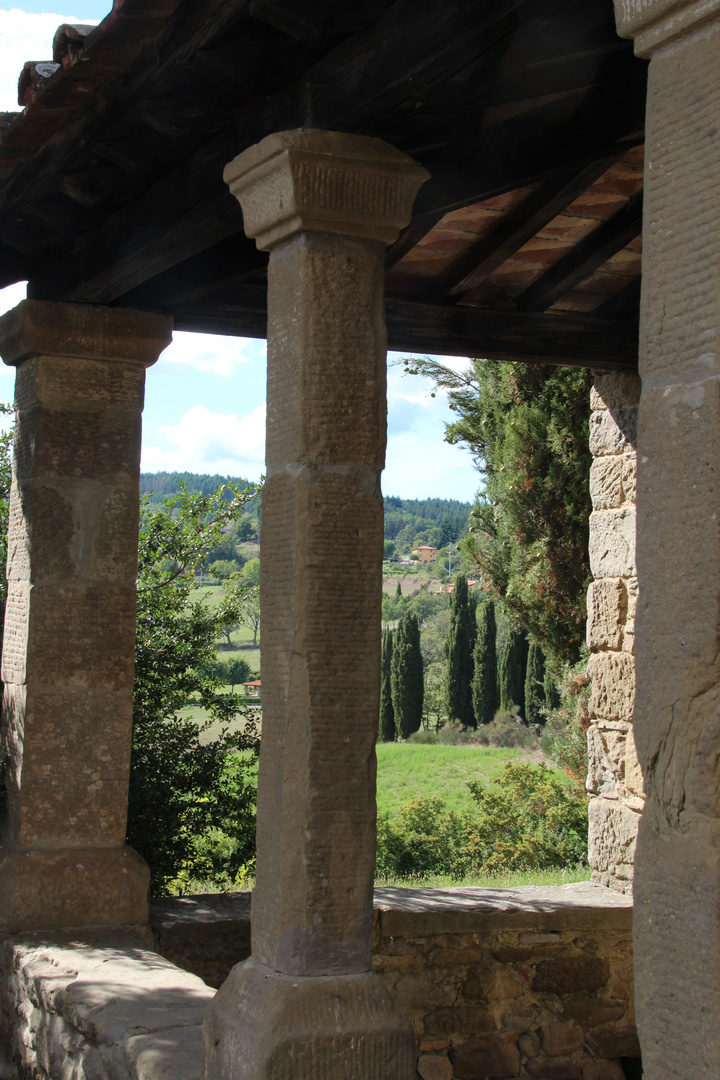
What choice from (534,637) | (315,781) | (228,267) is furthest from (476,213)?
(534,637)

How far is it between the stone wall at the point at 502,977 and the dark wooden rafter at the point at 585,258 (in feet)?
9.42

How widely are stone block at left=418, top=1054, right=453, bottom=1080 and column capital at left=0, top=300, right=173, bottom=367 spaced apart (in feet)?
10.9

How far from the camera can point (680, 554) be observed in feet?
5.53

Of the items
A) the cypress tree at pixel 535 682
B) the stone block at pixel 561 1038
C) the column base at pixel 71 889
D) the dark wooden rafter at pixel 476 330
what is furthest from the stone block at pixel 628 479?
the cypress tree at pixel 535 682

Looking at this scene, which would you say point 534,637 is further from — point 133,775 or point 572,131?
point 572,131

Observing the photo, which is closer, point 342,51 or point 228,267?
point 342,51

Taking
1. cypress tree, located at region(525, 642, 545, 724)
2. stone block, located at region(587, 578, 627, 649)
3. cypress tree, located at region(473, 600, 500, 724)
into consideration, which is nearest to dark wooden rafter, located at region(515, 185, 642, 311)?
stone block, located at region(587, 578, 627, 649)

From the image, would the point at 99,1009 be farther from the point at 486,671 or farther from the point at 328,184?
the point at 486,671

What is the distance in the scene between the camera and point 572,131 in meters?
3.42

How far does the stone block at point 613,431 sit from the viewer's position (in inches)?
235

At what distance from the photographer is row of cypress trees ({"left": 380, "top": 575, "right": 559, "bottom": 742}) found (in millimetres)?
23000

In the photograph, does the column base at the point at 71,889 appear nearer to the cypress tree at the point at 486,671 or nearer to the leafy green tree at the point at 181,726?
the leafy green tree at the point at 181,726

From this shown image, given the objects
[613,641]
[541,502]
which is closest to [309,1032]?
[613,641]

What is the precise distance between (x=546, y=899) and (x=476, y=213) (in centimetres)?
323
